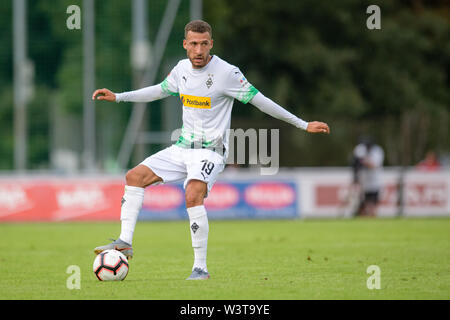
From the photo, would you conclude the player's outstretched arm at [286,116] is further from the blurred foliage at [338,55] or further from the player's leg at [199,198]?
the blurred foliage at [338,55]

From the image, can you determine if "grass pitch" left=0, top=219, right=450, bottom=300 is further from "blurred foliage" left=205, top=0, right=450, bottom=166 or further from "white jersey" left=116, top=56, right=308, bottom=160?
"blurred foliage" left=205, top=0, right=450, bottom=166

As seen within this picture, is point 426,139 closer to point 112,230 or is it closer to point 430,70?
point 112,230

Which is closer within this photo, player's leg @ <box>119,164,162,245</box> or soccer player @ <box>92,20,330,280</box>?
soccer player @ <box>92,20,330,280</box>

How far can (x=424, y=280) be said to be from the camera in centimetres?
907

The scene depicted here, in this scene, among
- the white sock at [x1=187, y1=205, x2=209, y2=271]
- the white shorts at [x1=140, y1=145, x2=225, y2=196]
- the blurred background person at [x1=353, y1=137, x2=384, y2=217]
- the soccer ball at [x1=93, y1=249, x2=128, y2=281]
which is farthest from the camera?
the blurred background person at [x1=353, y1=137, x2=384, y2=217]

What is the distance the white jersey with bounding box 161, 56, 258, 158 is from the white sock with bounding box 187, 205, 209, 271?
730mm

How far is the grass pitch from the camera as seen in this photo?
8.19 meters

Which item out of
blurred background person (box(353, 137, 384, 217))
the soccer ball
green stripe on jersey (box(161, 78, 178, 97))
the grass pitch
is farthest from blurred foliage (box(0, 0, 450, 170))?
the soccer ball

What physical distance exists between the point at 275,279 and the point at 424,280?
4.92ft

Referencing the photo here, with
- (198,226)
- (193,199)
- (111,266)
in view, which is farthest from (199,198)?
(111,266)

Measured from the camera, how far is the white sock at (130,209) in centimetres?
929

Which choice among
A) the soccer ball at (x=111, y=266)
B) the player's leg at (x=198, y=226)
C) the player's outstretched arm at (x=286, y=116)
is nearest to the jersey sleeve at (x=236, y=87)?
the player's outstretched arm at (x=286, y=116)

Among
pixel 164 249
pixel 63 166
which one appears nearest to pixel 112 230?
pixel 164 249
